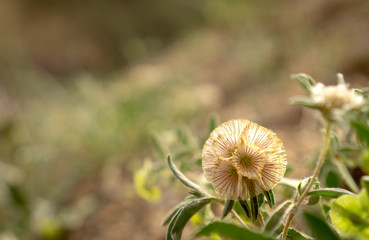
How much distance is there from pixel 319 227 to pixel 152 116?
1446mm

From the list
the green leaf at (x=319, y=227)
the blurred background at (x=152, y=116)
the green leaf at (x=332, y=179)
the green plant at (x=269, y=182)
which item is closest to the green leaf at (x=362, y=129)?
→ the green plant at (x=269, y=182)

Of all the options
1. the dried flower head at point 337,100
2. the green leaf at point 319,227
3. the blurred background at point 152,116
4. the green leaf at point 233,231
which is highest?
the blurred background at point 152,116

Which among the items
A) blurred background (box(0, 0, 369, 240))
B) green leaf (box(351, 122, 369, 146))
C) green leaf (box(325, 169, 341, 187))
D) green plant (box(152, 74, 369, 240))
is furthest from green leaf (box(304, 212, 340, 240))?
blurred background (box(0, 0, 369, 240))

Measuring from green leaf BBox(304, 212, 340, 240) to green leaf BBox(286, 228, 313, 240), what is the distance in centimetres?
3

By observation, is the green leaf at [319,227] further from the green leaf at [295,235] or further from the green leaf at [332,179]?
the green leaf at [332,179]

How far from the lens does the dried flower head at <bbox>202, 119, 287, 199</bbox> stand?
0.43 m

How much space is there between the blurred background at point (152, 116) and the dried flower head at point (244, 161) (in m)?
0.35

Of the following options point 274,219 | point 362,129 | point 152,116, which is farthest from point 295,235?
point 152,116

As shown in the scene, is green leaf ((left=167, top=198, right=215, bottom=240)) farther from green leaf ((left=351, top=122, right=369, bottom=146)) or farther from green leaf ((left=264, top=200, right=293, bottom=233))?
green leaf ((left=351, top=122, right=369, bottom=146))

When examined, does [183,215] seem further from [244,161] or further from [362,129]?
[362,129]

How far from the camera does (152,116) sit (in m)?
1.81

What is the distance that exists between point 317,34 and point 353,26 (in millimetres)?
346

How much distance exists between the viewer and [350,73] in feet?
4.87

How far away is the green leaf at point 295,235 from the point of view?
444 mm
